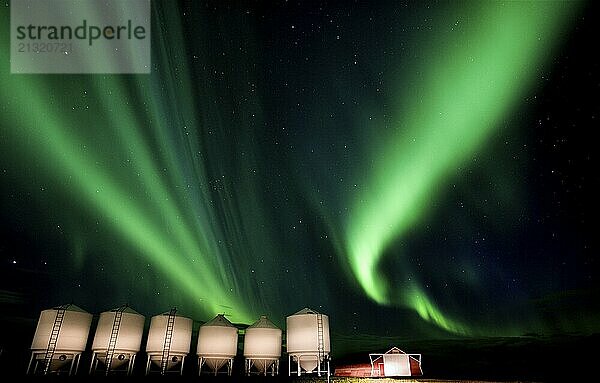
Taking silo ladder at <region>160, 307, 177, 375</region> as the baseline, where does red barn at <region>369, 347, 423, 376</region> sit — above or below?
below

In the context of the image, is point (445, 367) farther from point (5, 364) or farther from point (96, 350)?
point (5, 364)

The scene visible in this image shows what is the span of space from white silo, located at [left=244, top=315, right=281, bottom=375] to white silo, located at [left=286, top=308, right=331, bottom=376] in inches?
67.9

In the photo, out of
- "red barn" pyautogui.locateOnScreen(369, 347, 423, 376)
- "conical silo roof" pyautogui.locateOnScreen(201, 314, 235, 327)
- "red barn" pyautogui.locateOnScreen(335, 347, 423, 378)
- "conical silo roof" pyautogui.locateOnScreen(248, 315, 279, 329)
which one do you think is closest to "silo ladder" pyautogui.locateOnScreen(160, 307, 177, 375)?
"conical silo roof" pyautogui.locateOnScreen(201, 314, 235, 327)

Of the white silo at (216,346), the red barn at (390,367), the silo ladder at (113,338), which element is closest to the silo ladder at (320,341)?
the red barn at (390,367)

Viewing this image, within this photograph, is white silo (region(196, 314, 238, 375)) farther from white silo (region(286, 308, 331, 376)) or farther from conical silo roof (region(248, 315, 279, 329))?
white silo (region(286, 308, 331, 376))

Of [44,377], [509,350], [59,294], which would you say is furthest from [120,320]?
[509,350]

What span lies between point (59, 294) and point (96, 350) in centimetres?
2267

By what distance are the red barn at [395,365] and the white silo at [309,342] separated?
14.5 feet

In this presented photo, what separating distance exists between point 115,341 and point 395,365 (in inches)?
968

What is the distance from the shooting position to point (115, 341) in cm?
3503

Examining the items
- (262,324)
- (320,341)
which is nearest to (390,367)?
(320,341)

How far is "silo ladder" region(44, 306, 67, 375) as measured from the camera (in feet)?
109

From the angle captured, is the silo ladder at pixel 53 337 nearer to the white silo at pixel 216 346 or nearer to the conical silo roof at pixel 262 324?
the white silo at pixel 216 346

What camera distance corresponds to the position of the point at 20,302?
54500 mm
